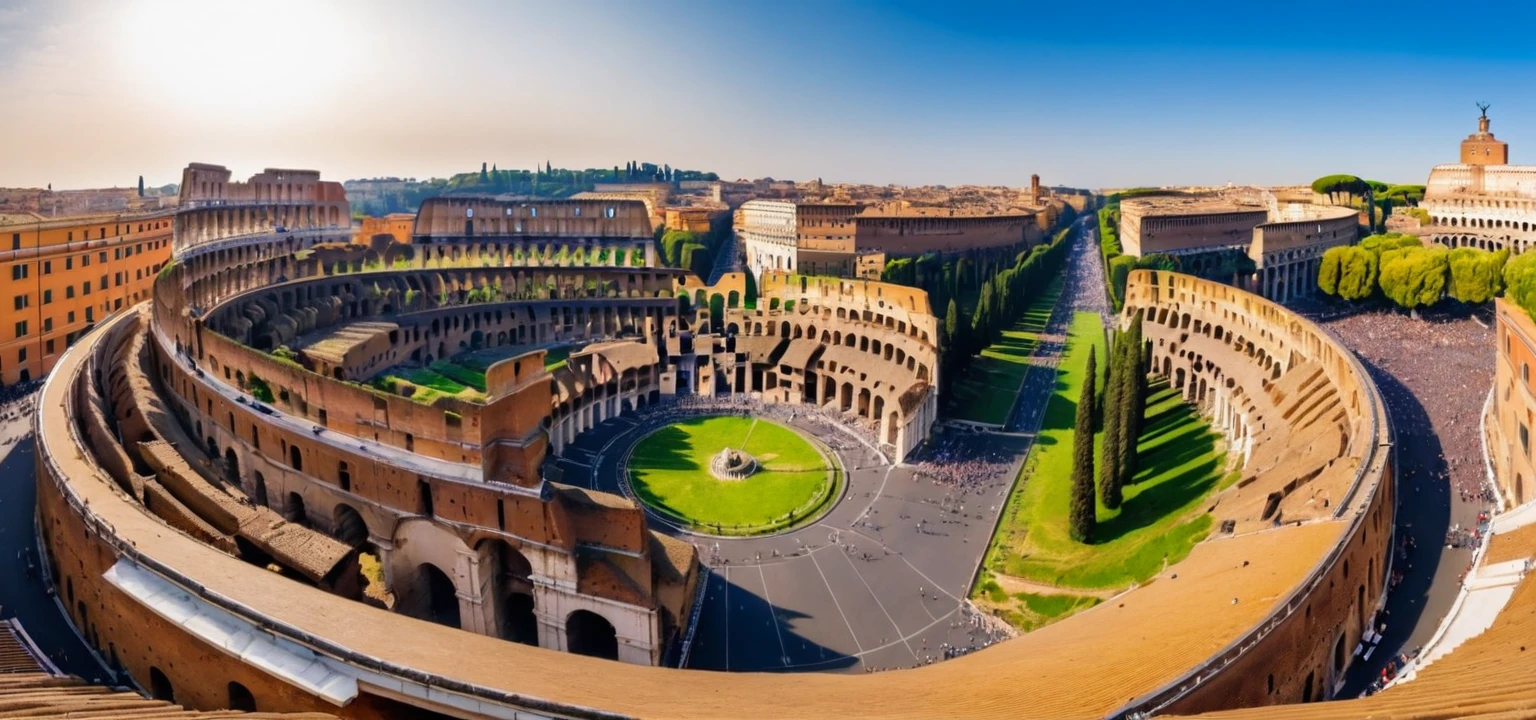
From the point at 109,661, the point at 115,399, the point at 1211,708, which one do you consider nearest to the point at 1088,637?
the point at 1211,708

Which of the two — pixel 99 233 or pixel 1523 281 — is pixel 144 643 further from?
pixel 1523 281

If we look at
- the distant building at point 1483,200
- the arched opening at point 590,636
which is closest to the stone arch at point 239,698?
the arched opening at point 590,636

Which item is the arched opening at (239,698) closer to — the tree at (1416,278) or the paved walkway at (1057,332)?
the paved walkway at (1057,332)

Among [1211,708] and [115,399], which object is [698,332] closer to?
[115,399]

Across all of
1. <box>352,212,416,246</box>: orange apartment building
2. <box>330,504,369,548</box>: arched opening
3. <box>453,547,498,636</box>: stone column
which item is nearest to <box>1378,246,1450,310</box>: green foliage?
<box>453,547,498,636</box>: stone column

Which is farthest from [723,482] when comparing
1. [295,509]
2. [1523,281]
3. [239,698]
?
[1523,281]

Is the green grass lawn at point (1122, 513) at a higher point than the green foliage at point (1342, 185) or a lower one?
lower

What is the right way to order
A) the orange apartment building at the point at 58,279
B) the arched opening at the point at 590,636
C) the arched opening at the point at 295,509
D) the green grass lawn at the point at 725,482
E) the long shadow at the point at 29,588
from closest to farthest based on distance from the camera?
1. the long shadow at the point at 29,588
2. the arched opening at the point at 590,636
3. the arched opening at the point at 295,509
4. the green grass lawn at the point at 725,482
5. the orange apartment building at the point at 58,279
